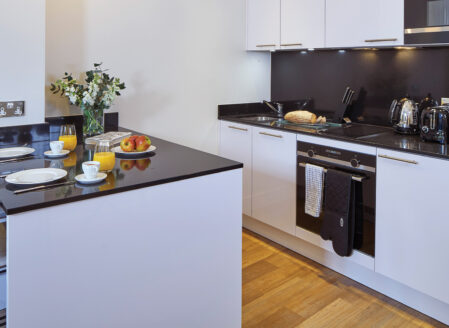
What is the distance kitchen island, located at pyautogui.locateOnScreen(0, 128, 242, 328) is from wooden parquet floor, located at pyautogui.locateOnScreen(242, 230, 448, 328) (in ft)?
1.53

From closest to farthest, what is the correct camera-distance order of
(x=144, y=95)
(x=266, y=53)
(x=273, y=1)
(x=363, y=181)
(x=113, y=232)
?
(x=113, y=232) → (x=363, y=181) → (x=144, y=95) → (x=273, y=1) → (x=266, y=53)

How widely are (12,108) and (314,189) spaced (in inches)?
72.5

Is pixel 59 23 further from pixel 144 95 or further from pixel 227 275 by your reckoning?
pixel 227 275

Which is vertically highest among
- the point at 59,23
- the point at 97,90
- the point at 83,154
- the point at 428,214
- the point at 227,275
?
the point at 59,23

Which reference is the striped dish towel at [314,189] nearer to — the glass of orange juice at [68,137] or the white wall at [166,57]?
the white wall at [166,57]

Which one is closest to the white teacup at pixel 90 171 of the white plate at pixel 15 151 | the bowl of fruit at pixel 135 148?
the bowl of fruit at pixel 135 148

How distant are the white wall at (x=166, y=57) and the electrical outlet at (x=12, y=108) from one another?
0.33 meters

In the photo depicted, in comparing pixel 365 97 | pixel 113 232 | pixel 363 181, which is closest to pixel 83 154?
pixel 113 232

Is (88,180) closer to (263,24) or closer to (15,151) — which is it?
(15,151)

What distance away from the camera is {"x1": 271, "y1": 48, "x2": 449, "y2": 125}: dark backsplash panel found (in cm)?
266

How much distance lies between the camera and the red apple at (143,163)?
72.4 inches

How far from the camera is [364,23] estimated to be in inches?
104

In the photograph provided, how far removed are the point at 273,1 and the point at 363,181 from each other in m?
1.64

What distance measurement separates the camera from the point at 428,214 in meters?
2.17
